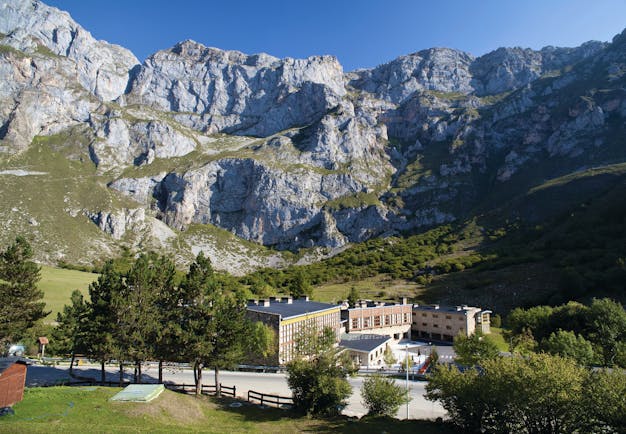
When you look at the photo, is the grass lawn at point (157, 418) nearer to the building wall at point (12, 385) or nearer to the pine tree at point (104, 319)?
the building wall at point (12, 385)

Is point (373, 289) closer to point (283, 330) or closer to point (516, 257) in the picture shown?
point (516, 257)

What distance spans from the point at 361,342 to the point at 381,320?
13252 mm

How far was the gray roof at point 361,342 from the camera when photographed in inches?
2069

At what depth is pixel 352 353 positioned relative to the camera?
5203 centimetres

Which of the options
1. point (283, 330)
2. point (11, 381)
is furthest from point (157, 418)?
point (283, 330)

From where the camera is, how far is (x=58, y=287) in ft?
275

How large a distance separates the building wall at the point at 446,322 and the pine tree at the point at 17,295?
60087 millimetres

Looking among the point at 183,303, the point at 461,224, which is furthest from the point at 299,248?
the point at 183,303

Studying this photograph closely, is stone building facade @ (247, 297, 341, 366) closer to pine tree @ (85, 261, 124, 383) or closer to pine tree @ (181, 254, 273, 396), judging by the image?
pine tree @ (181, 254, 273, 396)

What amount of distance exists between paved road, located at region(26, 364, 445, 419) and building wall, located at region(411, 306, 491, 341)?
3209 cm

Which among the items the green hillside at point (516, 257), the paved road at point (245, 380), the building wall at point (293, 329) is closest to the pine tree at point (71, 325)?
the paved road at point (245, 380)

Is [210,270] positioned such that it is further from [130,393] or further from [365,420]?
[365,420]

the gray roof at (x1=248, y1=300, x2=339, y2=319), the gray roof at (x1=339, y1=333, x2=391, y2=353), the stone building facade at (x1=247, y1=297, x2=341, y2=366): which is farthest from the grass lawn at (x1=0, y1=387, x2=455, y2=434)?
the gray roof at (x1=339, y1=333, x2=391, y2=353)

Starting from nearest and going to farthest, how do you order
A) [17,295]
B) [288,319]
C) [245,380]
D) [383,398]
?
1. [383,398]
2. [17,295]
3. [245,380]
4. [288,319]
